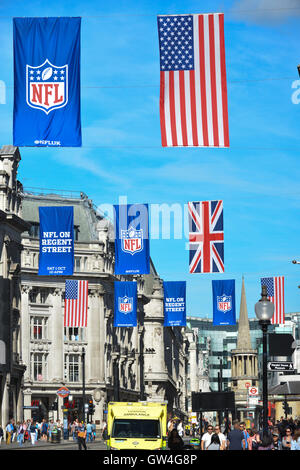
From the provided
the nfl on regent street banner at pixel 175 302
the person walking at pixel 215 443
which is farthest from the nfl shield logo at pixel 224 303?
the person walking at pixel 215 443

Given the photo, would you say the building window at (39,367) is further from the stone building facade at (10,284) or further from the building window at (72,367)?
the stone building facade at (10,284)

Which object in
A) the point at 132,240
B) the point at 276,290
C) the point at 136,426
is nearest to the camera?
the point at 136,426

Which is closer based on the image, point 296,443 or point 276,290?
point 296,443

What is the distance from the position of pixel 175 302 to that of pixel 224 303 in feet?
28.7

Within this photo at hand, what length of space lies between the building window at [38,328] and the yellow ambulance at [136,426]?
7793 centimetres

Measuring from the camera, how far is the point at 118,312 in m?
83.5

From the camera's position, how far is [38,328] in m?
A: 116

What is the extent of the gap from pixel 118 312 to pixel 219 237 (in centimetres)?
Answer: 3328

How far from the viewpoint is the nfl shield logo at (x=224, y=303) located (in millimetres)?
72438

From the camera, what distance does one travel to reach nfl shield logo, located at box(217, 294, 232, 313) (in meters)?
72.4

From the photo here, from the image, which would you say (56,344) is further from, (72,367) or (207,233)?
(207,233)

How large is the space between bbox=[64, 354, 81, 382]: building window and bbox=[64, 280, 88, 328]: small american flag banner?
3966 cm

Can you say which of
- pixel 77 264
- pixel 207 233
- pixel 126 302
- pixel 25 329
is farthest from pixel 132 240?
pixel 77 264
